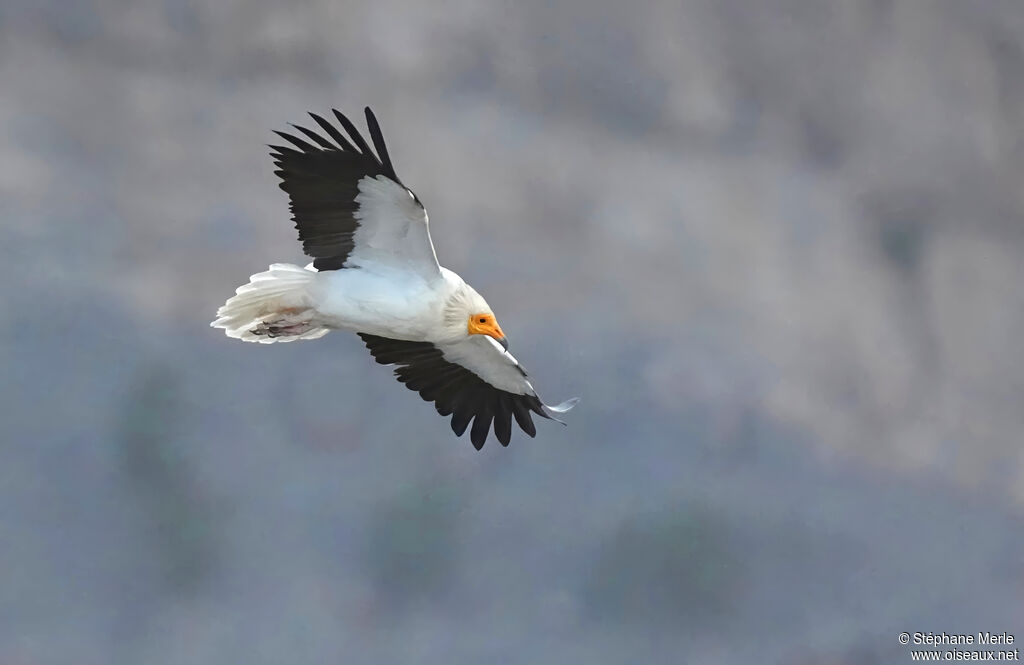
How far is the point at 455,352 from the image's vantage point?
15672 millimetres

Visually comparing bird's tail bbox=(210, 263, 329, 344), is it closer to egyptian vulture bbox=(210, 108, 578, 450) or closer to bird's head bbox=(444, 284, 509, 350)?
egyptian vulture bbox=(210, 108, 578, 450)

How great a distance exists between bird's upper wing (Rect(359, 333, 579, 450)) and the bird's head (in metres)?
1.13

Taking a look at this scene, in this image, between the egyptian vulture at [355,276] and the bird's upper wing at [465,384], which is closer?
the egyptian vulture at [355,276]

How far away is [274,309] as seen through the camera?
14.5 m

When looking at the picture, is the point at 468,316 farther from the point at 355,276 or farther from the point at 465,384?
the point at 465,384

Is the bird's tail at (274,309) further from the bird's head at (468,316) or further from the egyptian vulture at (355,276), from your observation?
the bird's head at (468,316)

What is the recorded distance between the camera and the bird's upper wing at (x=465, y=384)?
15.7 metres

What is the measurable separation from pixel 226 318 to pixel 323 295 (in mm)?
915

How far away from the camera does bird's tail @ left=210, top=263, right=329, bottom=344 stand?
14.4 m

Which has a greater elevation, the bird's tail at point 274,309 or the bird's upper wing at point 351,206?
the bird's upper wing at point 351,206

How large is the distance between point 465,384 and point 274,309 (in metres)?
2.27

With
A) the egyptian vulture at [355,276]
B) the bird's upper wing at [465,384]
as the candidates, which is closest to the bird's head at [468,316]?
the egyptian vulture at [355,276]

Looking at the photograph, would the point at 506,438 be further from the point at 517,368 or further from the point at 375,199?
the point at 375,199

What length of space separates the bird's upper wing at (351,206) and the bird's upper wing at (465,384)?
1.36 metres
